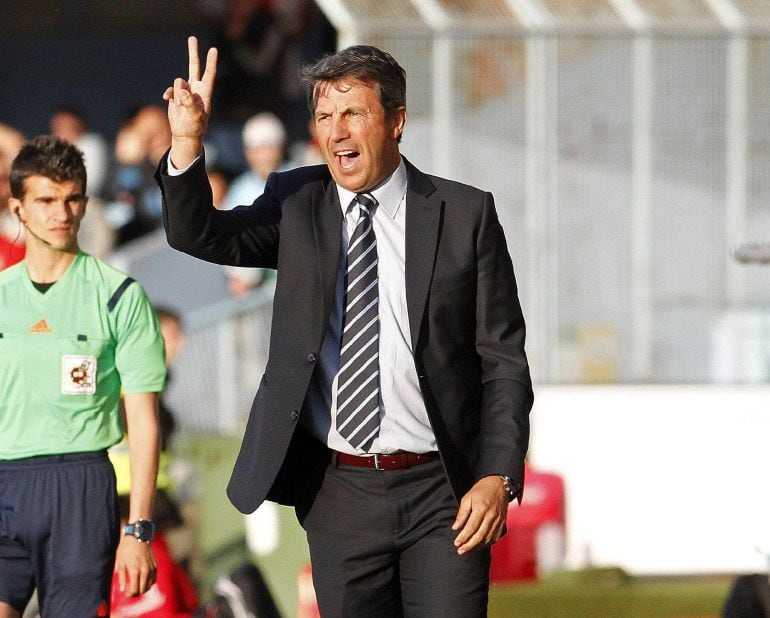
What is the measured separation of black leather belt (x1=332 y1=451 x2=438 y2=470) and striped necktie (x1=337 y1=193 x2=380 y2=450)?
0.04 metres

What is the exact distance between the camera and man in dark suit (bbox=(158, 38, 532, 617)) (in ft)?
11.6

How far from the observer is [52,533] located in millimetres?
4453

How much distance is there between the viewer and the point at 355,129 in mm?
3527

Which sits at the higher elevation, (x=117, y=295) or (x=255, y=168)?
(x=255, y=168)

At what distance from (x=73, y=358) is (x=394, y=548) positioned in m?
1.32

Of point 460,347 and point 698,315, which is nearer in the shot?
point 460,347

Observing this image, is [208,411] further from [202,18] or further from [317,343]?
[317,343]

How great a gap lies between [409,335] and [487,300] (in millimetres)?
193

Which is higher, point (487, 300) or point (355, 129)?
point (355, 129)

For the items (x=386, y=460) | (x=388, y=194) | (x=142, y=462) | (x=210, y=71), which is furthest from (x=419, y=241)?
(x=142, y=462)

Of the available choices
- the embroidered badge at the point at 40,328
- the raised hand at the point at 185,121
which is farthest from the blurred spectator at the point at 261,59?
the raised hand at the point at 185,121

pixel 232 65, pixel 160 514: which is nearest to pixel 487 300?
pixel 160 514

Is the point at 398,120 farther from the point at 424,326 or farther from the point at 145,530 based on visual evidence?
the point at 145,530

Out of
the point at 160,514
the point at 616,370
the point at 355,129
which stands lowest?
the point at 160,514
